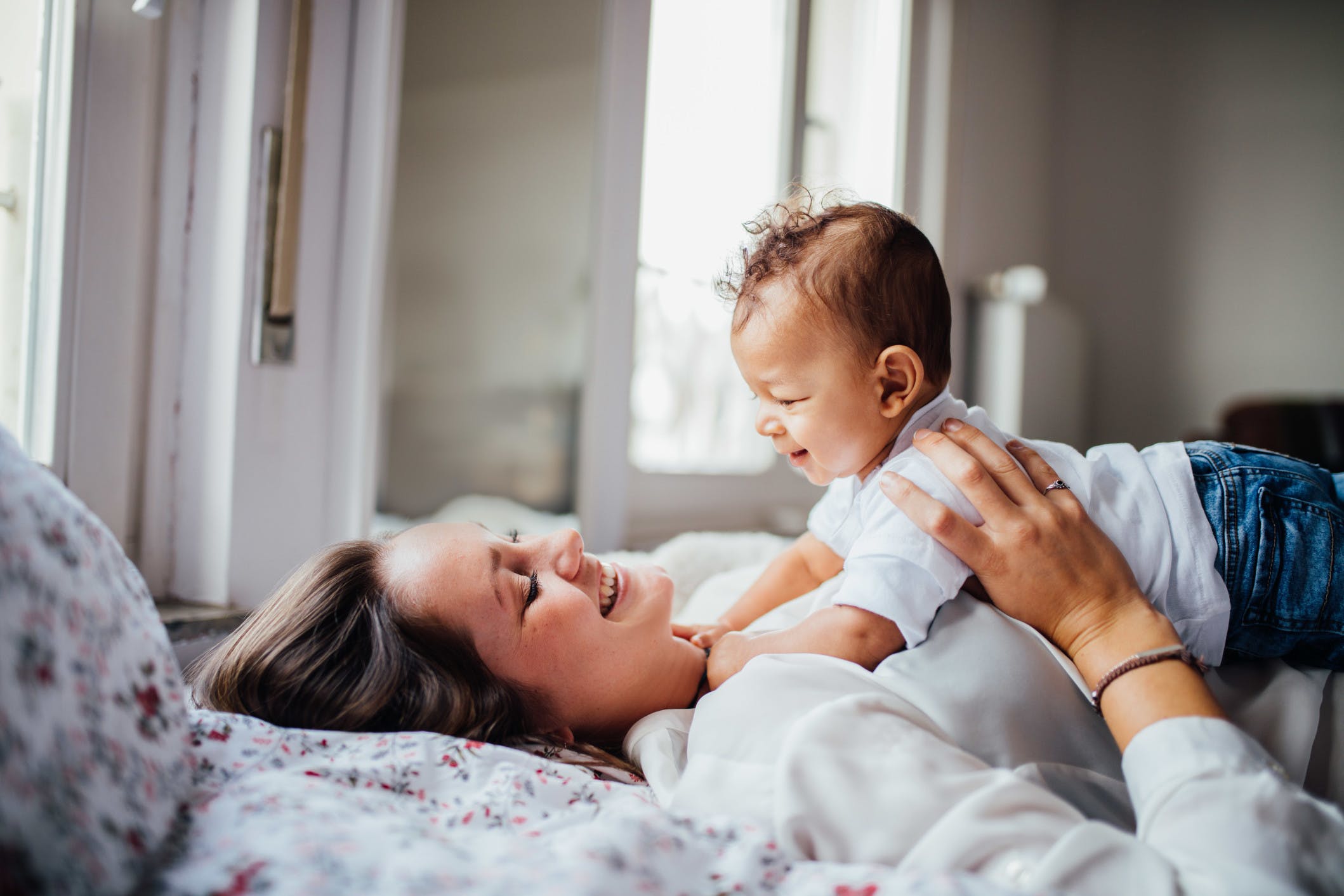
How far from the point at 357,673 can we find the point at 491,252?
3.82ft

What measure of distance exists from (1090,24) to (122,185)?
3840mm

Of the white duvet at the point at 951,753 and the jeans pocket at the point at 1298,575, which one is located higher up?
the jeans pocket at the point at 1298,575

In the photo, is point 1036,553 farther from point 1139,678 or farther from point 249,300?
point 249,300

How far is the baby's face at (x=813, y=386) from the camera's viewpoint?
0.91 m

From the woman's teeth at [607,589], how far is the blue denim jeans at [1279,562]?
0.62 metres

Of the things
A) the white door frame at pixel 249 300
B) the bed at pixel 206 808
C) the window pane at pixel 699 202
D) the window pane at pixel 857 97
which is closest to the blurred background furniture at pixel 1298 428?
the window pane at pixel 857 97

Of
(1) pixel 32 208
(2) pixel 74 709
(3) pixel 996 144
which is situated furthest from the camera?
(3) pixel 996 144

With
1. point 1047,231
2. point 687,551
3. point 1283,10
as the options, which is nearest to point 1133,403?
point 1047,231

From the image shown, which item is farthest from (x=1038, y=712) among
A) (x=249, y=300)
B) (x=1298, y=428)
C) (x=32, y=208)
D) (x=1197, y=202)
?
(x=1197, y=202)

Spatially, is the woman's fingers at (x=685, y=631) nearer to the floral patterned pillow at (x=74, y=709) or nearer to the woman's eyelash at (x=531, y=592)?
the woman's eyelash at (x=531, y=592)

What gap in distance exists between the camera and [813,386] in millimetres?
923

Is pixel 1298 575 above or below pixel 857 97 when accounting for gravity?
below

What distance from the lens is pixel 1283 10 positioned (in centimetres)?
334

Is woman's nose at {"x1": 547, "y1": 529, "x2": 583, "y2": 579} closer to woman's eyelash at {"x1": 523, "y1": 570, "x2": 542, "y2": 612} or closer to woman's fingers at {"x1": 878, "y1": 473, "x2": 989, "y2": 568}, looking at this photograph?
woman's eyelash at {"x1": 523, "y1": 570, "x2": 542, "y2": 612}
